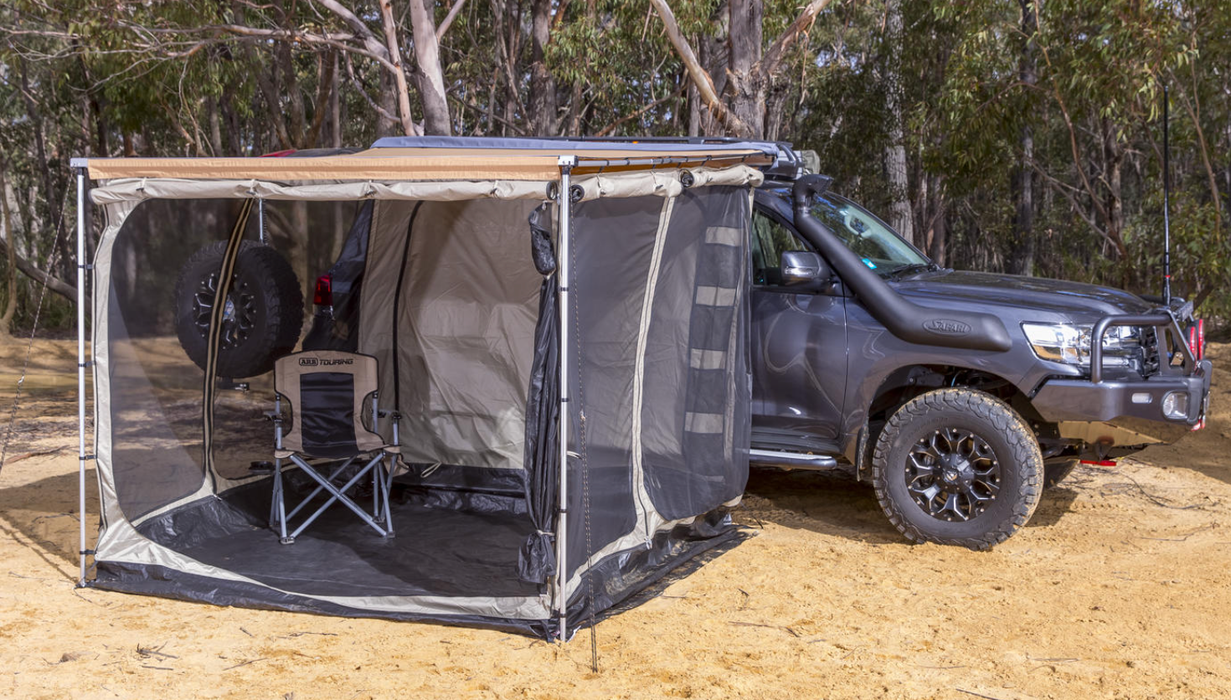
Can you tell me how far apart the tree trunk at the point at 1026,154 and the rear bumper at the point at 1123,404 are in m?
7.12

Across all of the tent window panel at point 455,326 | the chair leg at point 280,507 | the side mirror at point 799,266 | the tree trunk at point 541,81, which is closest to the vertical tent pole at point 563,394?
the side mirror at point 799,266

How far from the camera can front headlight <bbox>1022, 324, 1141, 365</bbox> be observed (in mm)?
5863

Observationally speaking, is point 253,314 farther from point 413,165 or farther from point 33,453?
point 33,453

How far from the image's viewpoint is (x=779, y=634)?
491cm

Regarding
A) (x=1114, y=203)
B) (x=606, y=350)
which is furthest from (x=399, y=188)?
(x=1114, y=203)

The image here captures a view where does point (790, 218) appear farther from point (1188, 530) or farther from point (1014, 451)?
point (1188, 530)

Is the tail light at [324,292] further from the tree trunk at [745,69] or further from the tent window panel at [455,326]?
the tree trunk at [745,69]

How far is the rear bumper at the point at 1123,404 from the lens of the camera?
571 centimetres

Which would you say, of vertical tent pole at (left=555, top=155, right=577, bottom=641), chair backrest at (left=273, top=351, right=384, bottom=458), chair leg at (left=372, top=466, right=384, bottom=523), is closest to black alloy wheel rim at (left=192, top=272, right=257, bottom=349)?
chair backrest at (left=273, top=351, right=384, bottom=458)

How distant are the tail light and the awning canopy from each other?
6.04ft

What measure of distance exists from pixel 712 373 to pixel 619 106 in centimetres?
1467

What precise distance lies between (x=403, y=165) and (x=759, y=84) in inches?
235

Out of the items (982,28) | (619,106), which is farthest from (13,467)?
(619,106)

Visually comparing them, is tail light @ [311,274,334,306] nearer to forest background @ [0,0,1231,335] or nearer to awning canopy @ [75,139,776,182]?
awning canopy @ [75,139,776,182]
